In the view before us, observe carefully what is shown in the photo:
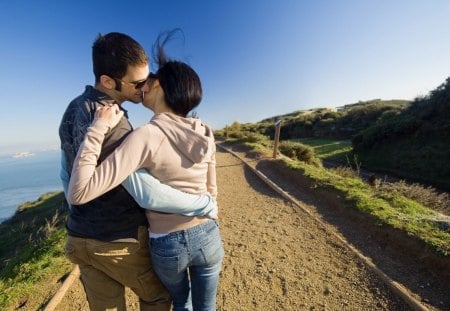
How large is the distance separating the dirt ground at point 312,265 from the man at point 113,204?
2227 mm

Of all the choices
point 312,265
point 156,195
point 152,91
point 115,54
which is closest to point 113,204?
point 156,195

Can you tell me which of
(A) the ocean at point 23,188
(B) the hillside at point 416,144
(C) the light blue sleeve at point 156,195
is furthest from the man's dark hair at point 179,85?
(A) the ocean at point 23,188

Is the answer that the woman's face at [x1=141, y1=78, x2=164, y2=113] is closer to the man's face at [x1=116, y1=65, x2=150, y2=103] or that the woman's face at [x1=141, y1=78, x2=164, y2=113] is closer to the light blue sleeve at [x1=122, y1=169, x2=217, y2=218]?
the man's face at [x1=116, y1=65, x2=150, y2=103]

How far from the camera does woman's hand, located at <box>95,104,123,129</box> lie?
4.55ft

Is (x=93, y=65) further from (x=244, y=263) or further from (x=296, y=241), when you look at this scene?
(x=296, y=241)

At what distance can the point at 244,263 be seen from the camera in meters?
4.50

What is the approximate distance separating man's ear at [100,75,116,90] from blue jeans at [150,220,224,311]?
2.76ft

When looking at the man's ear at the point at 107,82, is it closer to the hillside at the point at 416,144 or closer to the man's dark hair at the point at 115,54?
the man's dark hair at the point at 115,54

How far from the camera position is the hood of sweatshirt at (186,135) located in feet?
4.78

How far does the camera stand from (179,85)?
1.52 meters

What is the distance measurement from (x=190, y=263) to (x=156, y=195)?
485mm

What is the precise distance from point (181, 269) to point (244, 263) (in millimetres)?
3091

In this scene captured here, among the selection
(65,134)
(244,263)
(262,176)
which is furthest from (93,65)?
(262,176)

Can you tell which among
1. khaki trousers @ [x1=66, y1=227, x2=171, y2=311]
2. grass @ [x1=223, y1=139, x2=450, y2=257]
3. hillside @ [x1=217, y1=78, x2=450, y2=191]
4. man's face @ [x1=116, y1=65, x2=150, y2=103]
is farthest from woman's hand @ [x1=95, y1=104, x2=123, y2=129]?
hillside @ [x1=217, y1=78, x2=450, y2=191]
